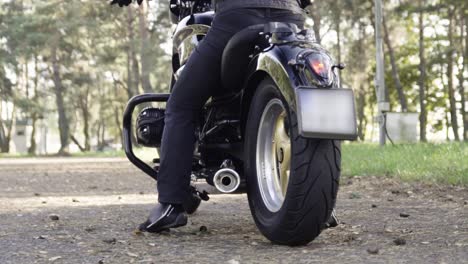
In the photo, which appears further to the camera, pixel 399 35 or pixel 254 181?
pixel 399 35

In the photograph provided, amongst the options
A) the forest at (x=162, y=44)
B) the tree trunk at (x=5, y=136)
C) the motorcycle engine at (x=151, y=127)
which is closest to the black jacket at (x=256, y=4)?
the motorcycle engine at (x=151, y=127)

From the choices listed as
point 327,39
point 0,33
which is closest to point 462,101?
point 327,39

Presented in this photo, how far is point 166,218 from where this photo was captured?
4.16 metres

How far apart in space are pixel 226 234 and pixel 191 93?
893mm

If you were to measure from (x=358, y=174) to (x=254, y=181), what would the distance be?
6.41 m

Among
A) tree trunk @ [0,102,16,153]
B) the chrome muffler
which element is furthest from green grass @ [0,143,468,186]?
tree trunk @ [0,102,16,153]

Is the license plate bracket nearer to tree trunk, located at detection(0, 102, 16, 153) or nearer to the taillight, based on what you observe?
the taillight

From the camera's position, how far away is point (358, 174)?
1029 centimetres

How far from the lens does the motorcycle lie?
350 cm

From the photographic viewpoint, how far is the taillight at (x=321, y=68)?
11.7 feet

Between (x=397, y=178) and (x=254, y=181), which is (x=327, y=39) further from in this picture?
(x=254, y=181)

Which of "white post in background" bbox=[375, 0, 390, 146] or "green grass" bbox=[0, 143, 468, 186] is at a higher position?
"white post in background" bbox=[375, 0, 390, 146]

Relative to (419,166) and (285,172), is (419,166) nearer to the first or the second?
(419,166)

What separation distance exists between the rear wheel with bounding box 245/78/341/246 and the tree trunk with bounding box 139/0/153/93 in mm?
27594
